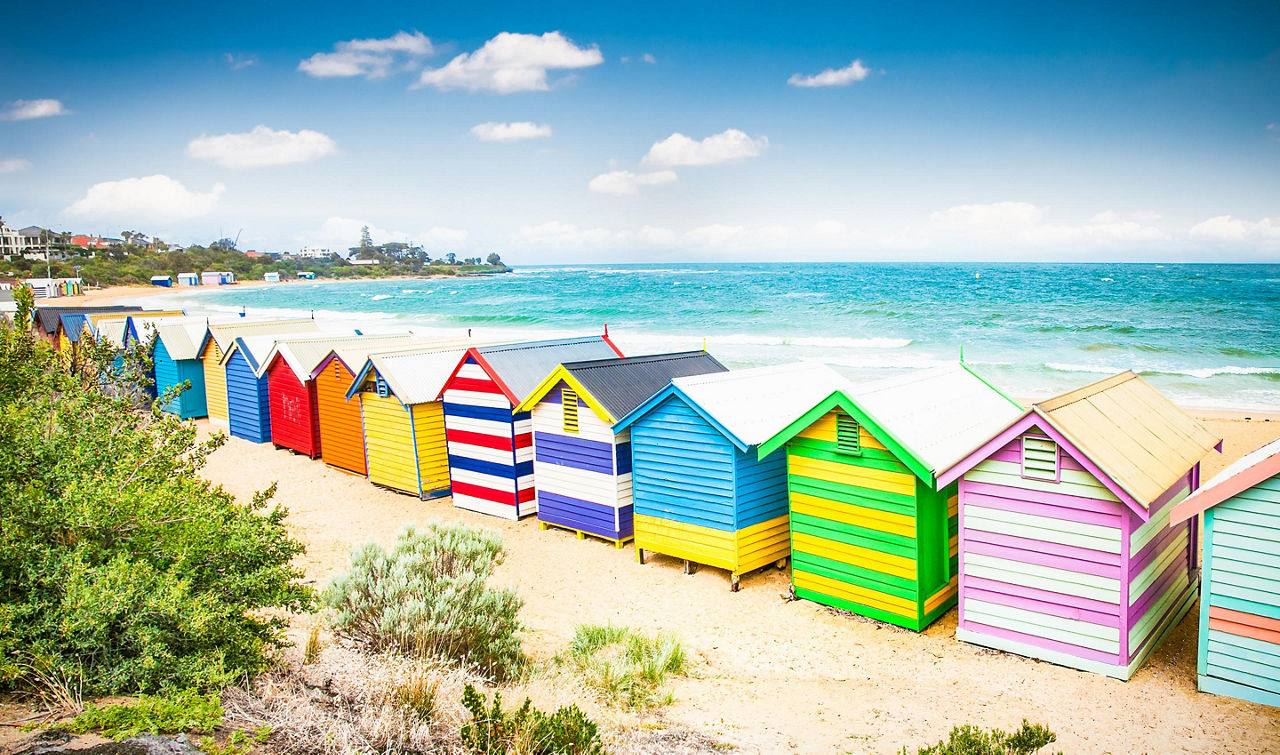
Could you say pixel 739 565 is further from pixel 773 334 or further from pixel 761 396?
pixel 773 334

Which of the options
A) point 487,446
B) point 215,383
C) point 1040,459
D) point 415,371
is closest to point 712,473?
point 1040,459

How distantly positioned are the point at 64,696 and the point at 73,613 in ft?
1.78

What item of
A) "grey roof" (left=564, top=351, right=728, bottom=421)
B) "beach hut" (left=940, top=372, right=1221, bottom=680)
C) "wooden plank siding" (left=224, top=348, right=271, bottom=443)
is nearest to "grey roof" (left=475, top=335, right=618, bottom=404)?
"grey roof" (left=564, top=351, right=728, bottom=421)

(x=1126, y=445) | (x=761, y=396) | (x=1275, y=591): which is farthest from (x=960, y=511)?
(x=761, y=396)

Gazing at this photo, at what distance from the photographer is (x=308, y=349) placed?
69.2 feet

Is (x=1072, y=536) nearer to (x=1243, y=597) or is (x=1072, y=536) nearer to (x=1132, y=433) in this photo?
(x=1243, y=597)

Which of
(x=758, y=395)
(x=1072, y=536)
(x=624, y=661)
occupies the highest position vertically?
(x=758, y=395)

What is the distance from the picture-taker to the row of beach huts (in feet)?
26.8

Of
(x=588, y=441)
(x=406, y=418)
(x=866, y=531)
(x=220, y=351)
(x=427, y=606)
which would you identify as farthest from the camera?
(x=220, y=351)

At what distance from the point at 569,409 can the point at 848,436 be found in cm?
530

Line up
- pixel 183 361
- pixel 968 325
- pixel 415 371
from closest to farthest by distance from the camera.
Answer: pixel 415 371, pixel 183 361, pixel 968 325

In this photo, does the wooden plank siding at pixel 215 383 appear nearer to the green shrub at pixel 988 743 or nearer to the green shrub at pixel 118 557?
the green shrub at pixel 118 557

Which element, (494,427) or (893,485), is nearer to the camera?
(893,485)

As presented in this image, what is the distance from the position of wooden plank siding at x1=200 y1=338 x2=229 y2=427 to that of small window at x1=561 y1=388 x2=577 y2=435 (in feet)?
52.0
